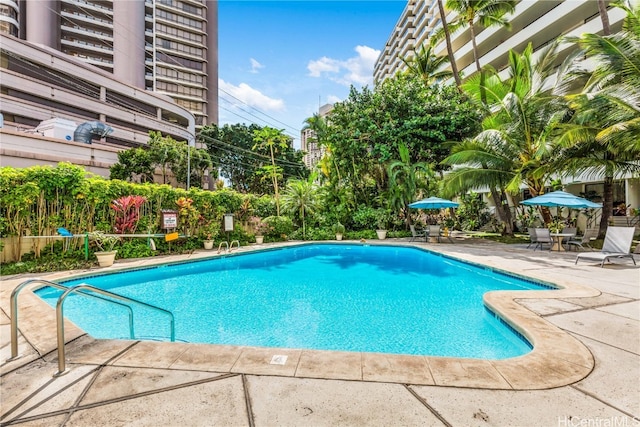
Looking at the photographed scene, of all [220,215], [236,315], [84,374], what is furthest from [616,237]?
[220,215]

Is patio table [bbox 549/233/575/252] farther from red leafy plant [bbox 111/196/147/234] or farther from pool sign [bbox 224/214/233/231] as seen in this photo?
red leafy plant [bbox 111/196/147/234]

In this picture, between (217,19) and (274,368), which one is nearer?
(274,368)

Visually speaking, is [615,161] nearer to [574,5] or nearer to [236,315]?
[574,5]

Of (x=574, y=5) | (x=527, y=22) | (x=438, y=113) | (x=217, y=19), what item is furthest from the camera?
(x=217, y=19)

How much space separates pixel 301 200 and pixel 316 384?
13710mm

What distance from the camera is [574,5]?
57.5ft

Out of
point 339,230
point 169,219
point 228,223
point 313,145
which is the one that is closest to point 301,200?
point 339,230

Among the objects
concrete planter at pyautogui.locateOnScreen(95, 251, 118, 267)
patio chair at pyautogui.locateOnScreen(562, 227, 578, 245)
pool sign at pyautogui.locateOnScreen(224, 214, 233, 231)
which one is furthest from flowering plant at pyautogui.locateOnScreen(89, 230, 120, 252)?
patio chair at pyautogui.locateOnScreen(562, 227, 578, 245)

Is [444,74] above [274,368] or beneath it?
above

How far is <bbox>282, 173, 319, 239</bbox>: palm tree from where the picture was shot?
16.1 metres

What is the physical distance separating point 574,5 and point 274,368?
24.8 meters

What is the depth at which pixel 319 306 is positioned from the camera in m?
6.38

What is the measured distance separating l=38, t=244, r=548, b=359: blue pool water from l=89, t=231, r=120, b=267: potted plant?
73 centimetres

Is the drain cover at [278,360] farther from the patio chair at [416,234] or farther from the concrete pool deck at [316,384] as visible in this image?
the patio chair at [416,234]
